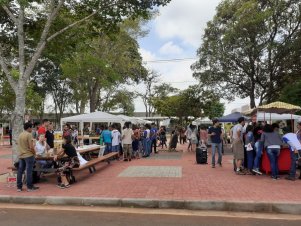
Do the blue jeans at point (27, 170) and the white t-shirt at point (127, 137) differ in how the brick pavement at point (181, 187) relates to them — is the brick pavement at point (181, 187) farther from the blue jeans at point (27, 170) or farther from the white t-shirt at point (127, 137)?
the white t-shirt at point (127, 137)

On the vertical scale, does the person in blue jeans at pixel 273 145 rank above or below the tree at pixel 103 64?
below

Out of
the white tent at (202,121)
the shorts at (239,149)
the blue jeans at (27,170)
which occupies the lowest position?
the blue jeans at (27,170)

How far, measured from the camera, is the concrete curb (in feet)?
25.6

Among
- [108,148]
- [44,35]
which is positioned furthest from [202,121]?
[44,35]

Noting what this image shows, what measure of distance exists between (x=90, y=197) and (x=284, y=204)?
162 inches

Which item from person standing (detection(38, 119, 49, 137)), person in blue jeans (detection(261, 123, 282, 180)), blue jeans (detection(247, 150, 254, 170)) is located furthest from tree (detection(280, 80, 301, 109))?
person standing (detection(38, 119, 49, 137))

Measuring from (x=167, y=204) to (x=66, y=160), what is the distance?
359 cm

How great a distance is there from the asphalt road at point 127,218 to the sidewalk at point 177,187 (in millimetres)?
575

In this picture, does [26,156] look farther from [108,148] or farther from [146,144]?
[146,144]

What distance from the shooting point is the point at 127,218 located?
23.9 ft

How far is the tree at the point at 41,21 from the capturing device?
1144 centimetres

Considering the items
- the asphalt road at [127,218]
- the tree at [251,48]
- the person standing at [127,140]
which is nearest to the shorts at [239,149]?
the asphalt road at [127,218]

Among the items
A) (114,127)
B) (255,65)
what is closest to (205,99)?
(255,65)

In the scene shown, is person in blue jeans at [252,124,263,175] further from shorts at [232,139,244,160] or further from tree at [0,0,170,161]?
tree at [0,0,170,161]
